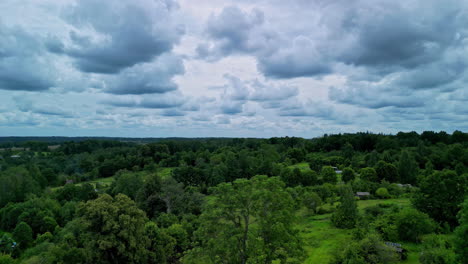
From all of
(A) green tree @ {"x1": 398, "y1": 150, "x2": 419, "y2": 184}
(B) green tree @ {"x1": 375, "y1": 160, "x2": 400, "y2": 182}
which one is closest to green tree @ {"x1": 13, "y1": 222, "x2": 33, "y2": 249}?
(B) green tree @ {"x1": 375, "y1": 160, "x2": 400, "y2": 182}

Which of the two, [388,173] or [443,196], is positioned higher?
[443,196]

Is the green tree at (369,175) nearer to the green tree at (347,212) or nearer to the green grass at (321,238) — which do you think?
the green grass at (321,238)

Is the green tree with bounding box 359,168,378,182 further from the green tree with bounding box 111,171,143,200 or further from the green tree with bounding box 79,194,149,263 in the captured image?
the green tree with bounding box 79,194,149,263

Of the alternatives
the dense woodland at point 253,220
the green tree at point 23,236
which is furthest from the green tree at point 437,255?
the green tree at point 23,236

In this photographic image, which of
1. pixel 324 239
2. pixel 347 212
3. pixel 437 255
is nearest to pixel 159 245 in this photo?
pixel 324 239

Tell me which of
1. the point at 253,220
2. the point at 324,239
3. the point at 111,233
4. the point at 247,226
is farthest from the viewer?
the point at 324,239

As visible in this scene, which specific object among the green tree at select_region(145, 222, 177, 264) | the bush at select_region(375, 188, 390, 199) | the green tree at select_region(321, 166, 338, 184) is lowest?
the green tree at select_region(145, 222, 177, 264)

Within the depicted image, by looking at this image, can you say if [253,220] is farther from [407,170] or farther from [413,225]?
[407,170]
